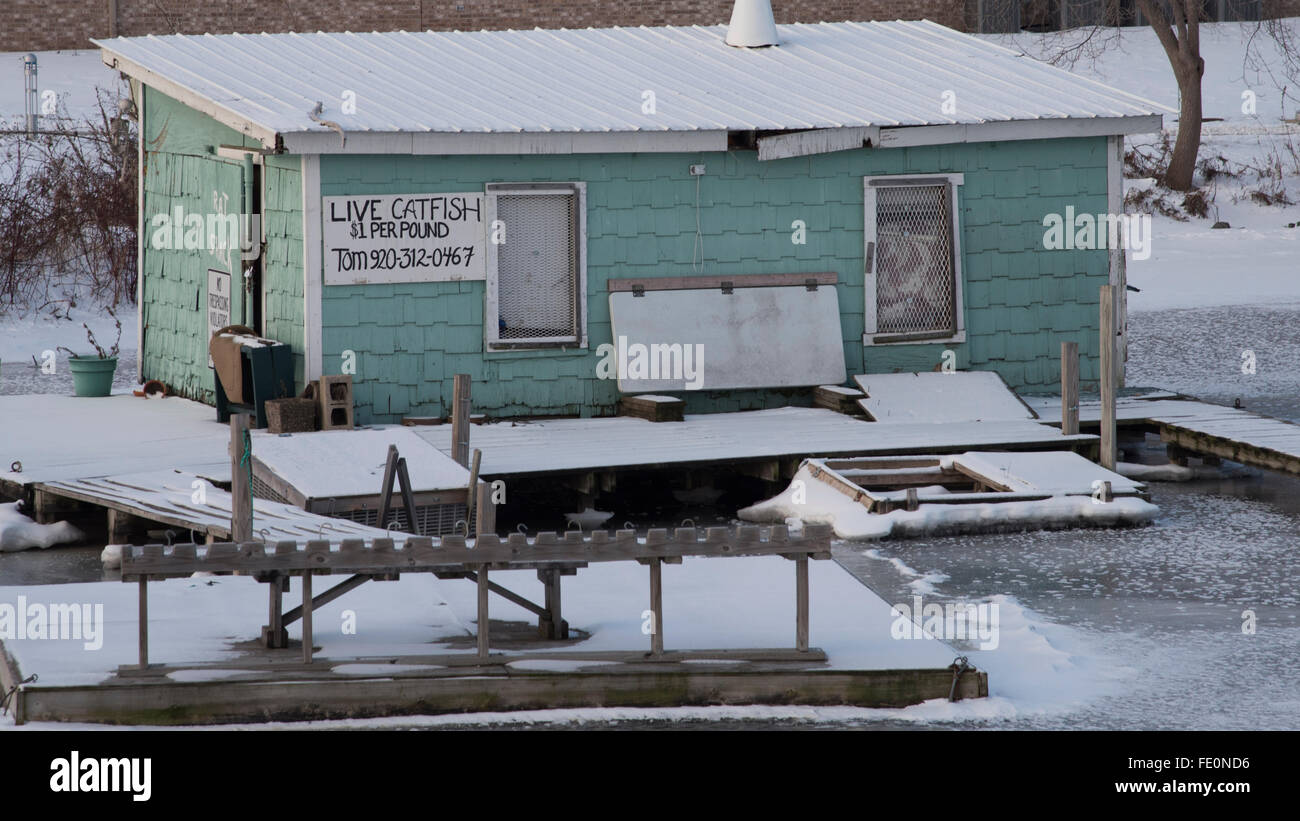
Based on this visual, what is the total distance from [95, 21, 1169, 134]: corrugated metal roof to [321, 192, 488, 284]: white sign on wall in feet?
2.22

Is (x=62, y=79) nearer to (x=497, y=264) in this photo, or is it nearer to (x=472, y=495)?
(x=497, y=264)

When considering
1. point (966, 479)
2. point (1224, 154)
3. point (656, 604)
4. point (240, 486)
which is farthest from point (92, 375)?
point (1224, 154)

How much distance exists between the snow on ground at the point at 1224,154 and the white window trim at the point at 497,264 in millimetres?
12323

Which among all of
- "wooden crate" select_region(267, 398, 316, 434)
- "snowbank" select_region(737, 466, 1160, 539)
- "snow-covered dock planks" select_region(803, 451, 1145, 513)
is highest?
"wooden crate" select_region(267, 398, 316, 434)

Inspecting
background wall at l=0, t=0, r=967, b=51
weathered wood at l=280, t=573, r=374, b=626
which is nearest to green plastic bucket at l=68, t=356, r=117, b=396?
weathered wood at l=280, t=573, r=374, b=626

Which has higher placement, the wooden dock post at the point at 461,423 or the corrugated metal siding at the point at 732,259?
the corrugated metal siding at the point at 732,259

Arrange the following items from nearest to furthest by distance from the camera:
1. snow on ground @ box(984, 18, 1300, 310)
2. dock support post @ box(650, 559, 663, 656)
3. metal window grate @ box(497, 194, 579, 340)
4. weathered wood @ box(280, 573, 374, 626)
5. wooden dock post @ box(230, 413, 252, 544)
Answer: dock support post @ box(650, 559, 663, 656) → weathered wood @ box(280, 573, 374, 626) → wooden dock post @ box(230, 413, 252, 544) → metal window grate @ box(497, 194, 579, 340) → snow on ground @ box(984, 18, 1300, 310)

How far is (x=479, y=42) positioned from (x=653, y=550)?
10.7 meters

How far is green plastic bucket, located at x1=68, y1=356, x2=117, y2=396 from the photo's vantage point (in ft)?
55.8

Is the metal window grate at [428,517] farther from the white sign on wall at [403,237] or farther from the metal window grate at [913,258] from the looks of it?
the metal window grate at [913,258]

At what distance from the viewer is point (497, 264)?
50.2ft

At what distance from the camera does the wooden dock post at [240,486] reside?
10.4 metres

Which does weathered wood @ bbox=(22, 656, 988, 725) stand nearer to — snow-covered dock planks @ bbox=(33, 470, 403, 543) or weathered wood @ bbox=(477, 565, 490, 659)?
weathered wood @ bbox=(477, 565, 490, 659)

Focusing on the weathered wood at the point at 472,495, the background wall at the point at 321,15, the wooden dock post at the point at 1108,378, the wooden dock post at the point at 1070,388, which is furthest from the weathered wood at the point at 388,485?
the background wall at the point at 321,15
